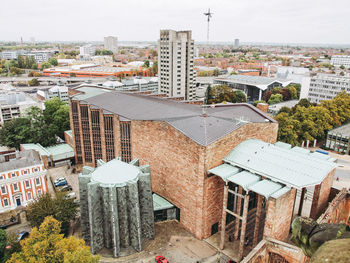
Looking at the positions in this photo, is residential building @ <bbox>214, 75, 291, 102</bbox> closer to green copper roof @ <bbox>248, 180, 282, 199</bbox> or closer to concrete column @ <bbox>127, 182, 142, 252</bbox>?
green copper roof @ <bbox>248, 180, 282, 199</bbox>

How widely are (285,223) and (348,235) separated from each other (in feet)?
90.5

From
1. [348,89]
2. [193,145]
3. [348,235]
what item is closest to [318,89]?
[348,89]

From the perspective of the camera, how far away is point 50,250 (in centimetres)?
3002

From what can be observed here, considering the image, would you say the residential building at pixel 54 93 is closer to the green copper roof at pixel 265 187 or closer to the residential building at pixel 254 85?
the residential building at pixel 254 85

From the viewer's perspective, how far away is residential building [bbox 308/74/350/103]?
107625 millimetres

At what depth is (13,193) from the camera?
1905 inches

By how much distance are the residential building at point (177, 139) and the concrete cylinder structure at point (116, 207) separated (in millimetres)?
5686

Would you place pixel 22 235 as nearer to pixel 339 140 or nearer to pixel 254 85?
pixel 339 140

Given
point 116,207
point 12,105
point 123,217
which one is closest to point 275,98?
point 123,217

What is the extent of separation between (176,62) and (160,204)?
245 ft

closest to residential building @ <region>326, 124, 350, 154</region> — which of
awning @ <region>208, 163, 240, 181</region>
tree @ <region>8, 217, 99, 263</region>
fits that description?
awning @ <region>208, 163, 240, 181</region>

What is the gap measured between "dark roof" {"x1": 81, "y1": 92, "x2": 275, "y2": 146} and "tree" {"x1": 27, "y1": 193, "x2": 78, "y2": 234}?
1814 cm

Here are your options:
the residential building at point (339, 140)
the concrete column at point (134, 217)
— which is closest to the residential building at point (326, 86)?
the residential building at point (339, 140)

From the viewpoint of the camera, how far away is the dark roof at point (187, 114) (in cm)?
3906
